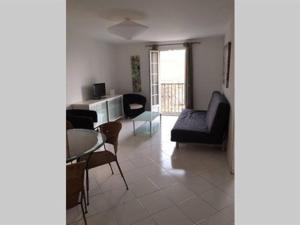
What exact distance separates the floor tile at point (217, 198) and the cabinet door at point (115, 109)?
3.70 metres

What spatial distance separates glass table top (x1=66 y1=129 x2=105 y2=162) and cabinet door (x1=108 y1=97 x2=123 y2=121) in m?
2.97

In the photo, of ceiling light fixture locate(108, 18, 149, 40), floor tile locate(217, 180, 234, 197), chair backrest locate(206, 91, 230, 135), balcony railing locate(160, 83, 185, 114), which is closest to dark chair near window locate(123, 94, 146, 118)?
balcony railing locate(160, 83, 185, 114)

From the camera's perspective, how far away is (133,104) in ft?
20.1

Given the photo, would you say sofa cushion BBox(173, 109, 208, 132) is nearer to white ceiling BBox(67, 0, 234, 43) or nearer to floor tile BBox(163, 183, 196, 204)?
floor tile BBox(163, 183, 196, 204)

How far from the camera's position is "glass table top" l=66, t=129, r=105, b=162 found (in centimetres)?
185

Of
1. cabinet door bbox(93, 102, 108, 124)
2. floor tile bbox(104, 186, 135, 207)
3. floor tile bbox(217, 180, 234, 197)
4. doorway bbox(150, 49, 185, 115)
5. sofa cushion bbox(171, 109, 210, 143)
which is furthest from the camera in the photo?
doorway bbox(150, 49, 185, 115)

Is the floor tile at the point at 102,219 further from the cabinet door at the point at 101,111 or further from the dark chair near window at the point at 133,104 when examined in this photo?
the dark chair near window at the point at 133,104

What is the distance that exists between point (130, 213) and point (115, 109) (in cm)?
401

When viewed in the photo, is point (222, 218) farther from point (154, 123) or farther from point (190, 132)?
point (154, 123)

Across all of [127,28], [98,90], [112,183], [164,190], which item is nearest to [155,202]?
[164,190]

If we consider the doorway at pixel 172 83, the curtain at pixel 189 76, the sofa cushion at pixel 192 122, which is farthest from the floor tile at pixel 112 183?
the doorway at pixel 172 83
